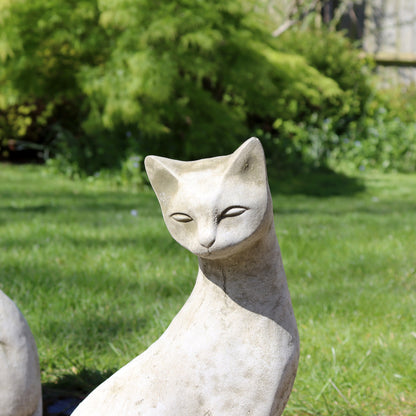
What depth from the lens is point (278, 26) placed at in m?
10.2

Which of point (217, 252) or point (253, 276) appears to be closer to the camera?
point (217, 252)

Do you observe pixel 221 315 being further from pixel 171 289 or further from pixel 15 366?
pixel 171 289

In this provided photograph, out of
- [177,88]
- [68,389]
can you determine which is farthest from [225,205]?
[177,88]

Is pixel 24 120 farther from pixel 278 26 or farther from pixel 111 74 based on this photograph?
pixel 278 26

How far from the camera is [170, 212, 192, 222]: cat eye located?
1.20 meters

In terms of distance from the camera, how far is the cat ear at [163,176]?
48.5 inches

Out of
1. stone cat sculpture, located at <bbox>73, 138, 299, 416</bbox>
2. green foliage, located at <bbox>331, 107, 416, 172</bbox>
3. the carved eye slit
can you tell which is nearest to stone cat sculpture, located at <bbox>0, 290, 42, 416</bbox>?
stone cat sculpture, located at <bbox>73, 138, 299, 416</bbox>

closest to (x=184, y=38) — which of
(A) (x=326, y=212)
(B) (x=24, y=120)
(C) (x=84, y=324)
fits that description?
(A) (x=326, y=212)

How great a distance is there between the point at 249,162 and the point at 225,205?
4.1 inches

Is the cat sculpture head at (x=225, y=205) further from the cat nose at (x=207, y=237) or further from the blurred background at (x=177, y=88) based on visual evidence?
the blurred background at (x=177, y=88)

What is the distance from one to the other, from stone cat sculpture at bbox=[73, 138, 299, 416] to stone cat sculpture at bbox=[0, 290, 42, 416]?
0.30m

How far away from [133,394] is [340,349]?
1486 mm

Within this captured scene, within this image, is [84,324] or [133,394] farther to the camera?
[84,324]

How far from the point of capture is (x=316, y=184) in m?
7.75
